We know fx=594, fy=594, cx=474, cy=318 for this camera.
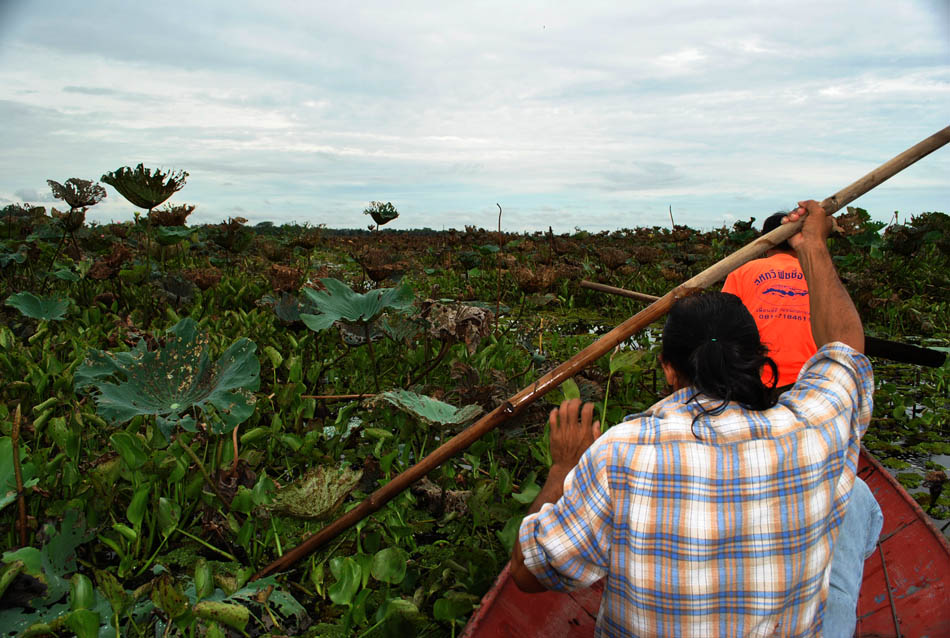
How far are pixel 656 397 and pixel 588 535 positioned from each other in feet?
8.60

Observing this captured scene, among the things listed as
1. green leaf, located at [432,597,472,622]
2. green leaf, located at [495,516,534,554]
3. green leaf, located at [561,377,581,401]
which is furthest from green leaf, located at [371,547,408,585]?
green leaf, located at [561,377,581,401]

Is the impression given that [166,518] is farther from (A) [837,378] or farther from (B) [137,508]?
(A) [837,378]

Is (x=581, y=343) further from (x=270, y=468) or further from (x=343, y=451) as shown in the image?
(x=270, y=468)

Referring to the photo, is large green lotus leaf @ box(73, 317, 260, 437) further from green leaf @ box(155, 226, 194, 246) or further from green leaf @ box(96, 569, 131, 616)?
green leaf @ box(155, 226, 194, 246)

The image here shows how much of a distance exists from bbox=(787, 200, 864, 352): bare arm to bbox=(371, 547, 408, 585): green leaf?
127cm

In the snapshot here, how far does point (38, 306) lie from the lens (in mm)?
3539

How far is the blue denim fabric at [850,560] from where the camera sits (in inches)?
54.4

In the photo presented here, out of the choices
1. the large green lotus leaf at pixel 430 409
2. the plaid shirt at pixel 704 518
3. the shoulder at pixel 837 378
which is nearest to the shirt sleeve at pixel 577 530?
the plaid shirt at pixel 704 518

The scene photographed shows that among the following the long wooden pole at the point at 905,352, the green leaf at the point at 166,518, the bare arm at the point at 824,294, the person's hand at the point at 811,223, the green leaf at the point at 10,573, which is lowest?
the green leaf at the point at 166,518

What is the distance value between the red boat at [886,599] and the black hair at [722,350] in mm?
719

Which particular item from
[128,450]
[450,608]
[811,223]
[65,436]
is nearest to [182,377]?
[128,450]

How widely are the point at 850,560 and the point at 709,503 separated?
0.76 meters

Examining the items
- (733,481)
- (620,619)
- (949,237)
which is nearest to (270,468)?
(620,619)

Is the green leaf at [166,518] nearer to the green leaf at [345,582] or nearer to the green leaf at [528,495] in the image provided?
the green leaf at [345,582]
